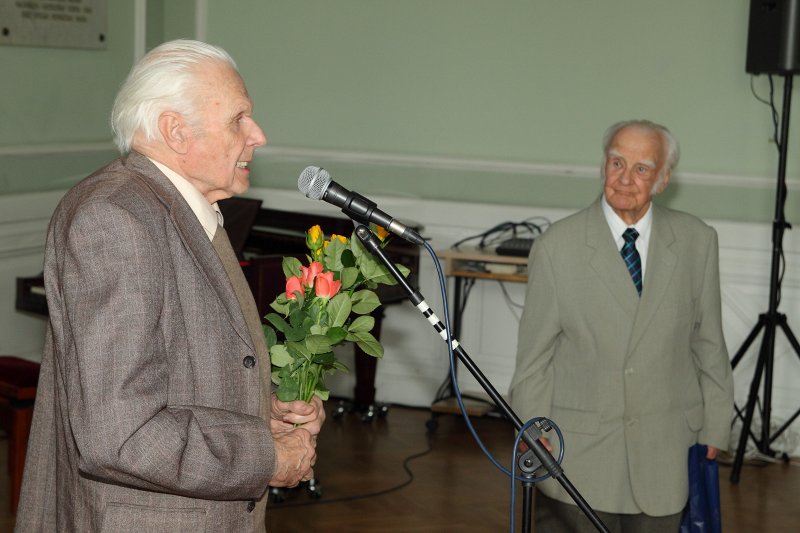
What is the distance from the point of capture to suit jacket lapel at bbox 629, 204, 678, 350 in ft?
10.6

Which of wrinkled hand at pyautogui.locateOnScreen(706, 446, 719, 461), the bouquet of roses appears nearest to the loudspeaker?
wrinkled hand at pyautogui.locateOnScreen(706, 446, 719, 461)

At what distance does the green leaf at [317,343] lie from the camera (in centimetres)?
218

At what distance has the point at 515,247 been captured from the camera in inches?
238

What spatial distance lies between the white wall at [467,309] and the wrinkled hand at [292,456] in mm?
3982

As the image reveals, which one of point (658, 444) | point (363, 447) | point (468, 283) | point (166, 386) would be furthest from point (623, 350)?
point (468, 283)

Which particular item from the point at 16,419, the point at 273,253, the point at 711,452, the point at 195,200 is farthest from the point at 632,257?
the point at 273,253

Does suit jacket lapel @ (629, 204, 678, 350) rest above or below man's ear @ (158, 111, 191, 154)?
below

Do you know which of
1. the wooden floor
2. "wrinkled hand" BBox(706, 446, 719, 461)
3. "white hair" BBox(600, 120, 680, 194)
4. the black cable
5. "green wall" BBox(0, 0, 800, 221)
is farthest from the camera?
the black cable

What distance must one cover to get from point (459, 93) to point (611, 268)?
3511 mm

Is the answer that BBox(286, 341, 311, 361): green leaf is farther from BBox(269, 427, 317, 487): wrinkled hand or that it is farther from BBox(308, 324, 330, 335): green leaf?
BBox(269, 427, 317, 487): wrinkled hand

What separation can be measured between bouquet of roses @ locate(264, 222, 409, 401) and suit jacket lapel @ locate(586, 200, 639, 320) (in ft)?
3.57

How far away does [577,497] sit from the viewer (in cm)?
211

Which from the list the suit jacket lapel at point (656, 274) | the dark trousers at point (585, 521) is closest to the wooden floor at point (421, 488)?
the dark trousers at point (585, 521)

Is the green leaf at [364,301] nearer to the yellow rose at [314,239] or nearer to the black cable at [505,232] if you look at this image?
the yellow rose at [314,239]
